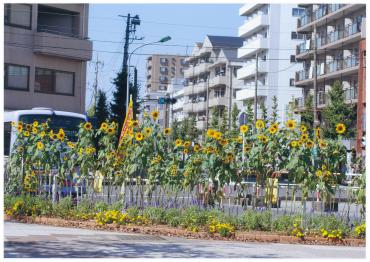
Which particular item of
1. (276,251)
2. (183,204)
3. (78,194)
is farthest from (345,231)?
(78,194)

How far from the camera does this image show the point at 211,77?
97.9 metres

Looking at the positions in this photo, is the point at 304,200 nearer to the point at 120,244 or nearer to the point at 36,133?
the point at 120,244

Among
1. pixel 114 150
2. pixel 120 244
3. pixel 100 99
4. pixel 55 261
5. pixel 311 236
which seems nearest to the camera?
pixel 55 261

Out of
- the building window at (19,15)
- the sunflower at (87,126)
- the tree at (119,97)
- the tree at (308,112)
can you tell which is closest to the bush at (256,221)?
the sunflower at (87,126)

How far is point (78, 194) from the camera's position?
1478cm

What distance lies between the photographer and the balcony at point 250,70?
253 ft

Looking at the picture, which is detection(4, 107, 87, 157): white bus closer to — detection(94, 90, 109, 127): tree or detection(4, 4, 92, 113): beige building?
detection(4, 4, 92, 113): beige building

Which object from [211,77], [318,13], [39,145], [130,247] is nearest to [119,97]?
[318,13]

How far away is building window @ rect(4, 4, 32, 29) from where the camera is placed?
38.7 metres

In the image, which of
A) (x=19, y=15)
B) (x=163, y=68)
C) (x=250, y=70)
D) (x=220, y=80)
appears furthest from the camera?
(x=163, y=68)

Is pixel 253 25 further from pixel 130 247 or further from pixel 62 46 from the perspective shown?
pixel 130 247

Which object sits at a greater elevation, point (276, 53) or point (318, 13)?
point (318, 13)

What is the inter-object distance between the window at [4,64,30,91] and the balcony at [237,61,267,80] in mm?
40118

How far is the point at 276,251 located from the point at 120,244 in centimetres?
229
